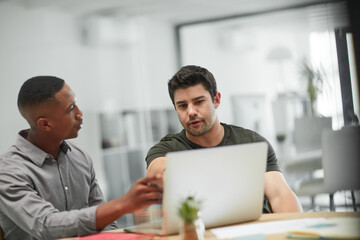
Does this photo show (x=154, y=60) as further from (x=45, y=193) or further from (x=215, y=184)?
(x=215, y=184)

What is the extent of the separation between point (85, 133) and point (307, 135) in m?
2.41

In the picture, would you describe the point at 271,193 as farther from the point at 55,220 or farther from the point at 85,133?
the point at 85,133

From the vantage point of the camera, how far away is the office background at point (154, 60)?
16.5 ft

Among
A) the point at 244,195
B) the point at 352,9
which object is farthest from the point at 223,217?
the point at 352,9

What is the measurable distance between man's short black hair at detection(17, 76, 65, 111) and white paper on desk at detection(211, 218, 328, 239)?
87 cm

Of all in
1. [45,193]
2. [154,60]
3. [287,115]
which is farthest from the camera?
[154,60]

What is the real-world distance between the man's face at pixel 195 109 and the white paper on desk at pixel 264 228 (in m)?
0.66

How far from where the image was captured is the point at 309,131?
17.0 feet

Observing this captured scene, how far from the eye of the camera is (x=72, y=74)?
550 centimetres

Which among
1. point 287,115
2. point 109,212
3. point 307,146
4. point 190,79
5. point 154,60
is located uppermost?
point 154,60

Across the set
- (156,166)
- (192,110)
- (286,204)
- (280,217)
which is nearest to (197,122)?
(192,110)

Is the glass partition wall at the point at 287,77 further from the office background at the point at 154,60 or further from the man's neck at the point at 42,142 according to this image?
the man's neck at the point at 42,142

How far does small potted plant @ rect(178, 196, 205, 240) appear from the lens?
4.29 ft

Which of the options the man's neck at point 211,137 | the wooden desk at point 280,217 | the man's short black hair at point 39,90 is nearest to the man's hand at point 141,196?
the wooden desk at point 280,217
